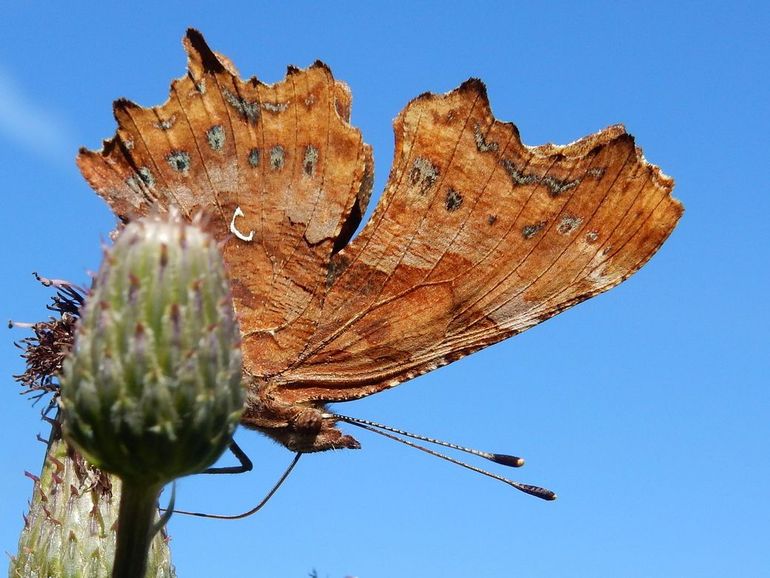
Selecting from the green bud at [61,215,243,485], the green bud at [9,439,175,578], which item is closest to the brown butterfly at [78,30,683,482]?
the green bud at [9,439,175,578]

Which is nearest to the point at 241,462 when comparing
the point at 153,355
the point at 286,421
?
the point at 286,421

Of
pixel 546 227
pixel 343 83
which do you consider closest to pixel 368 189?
pixel 343 83

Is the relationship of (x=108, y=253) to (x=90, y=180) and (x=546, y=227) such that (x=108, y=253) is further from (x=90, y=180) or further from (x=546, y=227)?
(x=546, y=227)

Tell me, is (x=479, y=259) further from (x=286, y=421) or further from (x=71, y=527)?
(x=71, y=527)

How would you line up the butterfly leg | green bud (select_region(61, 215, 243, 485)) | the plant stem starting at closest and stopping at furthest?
green bud (select_region(61, 215, 243, 485))
the plant stem
the butterfly leg

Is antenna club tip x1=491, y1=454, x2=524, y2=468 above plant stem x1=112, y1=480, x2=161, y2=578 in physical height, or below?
above

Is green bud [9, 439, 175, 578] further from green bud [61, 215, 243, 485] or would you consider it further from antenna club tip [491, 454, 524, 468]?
green bud [61, 215, 243, 485]

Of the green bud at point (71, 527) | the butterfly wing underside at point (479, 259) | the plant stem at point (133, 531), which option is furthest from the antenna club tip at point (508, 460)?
the plant stem at point (133, 531)
